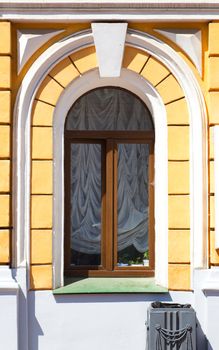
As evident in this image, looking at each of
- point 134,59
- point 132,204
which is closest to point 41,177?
point 132,204

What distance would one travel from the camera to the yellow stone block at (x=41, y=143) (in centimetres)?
766

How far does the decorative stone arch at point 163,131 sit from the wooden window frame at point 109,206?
0.33m

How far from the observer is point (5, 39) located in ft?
24.6

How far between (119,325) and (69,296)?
26.0 inches

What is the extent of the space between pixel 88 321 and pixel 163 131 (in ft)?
7.73

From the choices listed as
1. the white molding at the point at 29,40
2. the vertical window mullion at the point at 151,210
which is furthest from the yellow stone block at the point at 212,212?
the white molding at the point at 29,40

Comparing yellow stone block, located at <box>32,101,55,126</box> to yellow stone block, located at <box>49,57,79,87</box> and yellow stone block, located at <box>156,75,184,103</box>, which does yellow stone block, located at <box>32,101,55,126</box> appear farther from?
yellow stone block, located at <box>156,75,184,103</box>

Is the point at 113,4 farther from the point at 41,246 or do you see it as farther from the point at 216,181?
the point at 41,246

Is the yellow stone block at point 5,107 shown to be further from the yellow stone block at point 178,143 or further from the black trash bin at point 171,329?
the black trash bin at point 171,329

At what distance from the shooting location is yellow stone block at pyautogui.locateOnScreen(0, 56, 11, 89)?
751cm

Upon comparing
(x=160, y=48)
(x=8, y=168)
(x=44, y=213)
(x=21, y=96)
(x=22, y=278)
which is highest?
(x=160, y=48)

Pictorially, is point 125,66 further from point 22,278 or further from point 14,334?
point 14,334

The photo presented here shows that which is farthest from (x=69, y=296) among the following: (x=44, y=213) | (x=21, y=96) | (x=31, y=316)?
(x=21, y=96)

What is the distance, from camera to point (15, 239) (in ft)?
24.9
